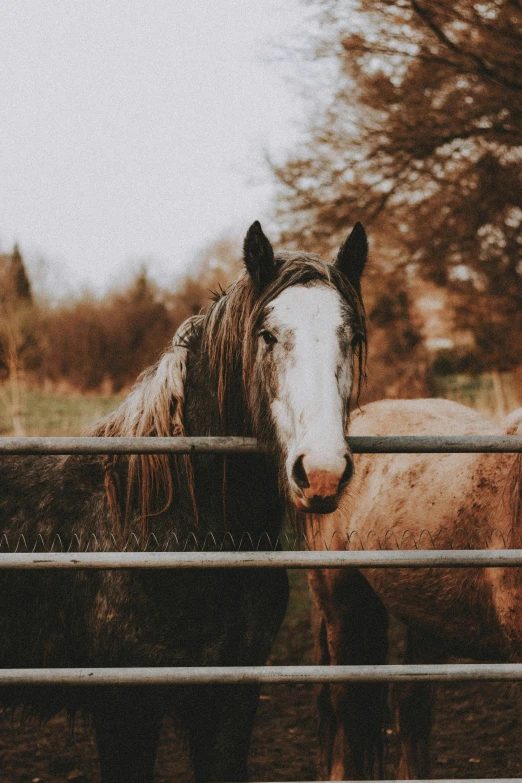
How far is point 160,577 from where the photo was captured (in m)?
2.13

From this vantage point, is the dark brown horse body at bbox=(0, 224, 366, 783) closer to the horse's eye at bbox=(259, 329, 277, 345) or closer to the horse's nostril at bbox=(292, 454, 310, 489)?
the horse's eye at bbox=(259, 329, 277, 345)

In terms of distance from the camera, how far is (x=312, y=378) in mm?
1841

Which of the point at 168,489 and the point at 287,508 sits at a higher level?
the point at 168,489

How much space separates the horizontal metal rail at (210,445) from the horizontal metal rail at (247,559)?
0.88 ft

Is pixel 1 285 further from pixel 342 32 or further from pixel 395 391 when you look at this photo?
pixel 342 32

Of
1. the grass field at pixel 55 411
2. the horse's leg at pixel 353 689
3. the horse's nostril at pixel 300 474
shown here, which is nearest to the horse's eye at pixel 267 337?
the horse's nostril at pixel 300 474

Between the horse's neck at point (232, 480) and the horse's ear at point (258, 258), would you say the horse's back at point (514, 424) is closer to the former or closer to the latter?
the horse's neck at point (232, 480)

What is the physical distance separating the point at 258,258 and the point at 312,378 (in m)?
0.50

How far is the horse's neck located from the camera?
2.25 meters

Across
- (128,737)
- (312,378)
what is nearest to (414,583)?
(128,737)

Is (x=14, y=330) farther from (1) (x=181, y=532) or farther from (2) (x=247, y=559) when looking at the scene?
(2) (x=247, y=559)

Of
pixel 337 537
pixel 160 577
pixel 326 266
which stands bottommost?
pixel 337 537

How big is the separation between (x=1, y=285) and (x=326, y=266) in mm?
18443

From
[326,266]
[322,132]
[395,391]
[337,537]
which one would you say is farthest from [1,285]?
[326,266]
